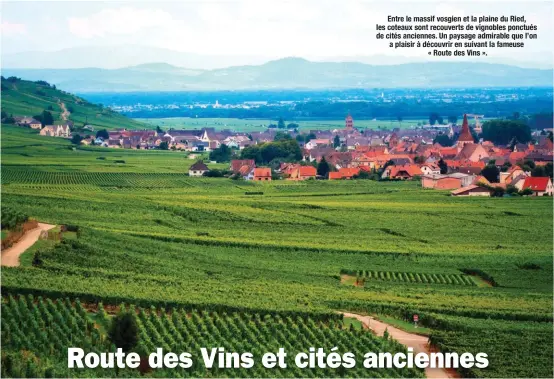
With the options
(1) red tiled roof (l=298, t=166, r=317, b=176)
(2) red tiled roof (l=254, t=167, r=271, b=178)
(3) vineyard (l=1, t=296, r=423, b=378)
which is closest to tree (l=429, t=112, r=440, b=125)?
(1) red tiled roof (l=298, t=166, r=317, b=176)

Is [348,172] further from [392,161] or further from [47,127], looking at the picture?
[47,127]

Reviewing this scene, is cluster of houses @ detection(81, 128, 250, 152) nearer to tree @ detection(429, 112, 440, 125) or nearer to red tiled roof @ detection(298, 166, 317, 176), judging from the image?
red tiled roof @ detection(298, 166, 317, 176)

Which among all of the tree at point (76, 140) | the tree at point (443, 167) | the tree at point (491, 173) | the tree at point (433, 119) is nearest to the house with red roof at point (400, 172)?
the tree at point (443, 167)

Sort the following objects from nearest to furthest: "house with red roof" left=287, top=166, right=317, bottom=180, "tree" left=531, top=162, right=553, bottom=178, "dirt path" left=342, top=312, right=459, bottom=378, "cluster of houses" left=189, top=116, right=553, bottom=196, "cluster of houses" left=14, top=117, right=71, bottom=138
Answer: "dirt path" left=342, top=312, right=459, bottom=378 → "cluster of houses" left=189, top=116, right=553, bottom=196 → "tree" left=531, top=162, right=553, bottom=178 → "house with red roof" left=287, top=166, right=317, bottom=180 → "cluster of houses" left=14, top=117, right=71, bottom=138

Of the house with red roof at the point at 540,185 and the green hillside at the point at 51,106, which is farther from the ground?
the green hillside at the point at 51,106

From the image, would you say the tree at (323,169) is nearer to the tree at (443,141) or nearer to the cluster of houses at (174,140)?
the cluster of houses at (174,140)

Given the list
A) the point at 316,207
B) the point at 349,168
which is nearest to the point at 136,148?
the point at 349,168
